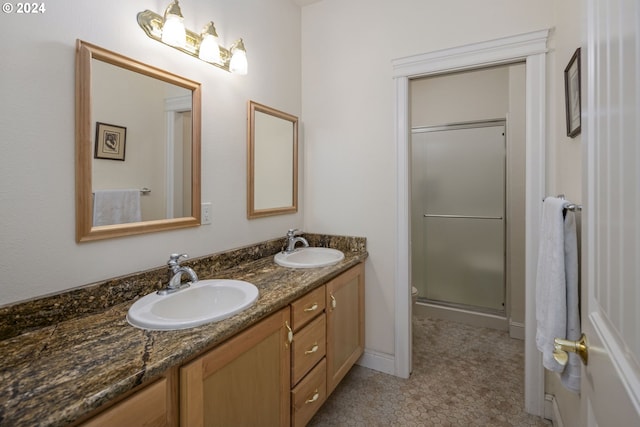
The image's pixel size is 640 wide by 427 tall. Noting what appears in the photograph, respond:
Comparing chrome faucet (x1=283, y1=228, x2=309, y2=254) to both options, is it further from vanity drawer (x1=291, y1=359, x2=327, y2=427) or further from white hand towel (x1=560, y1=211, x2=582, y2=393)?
white hand towel (x1=560, y1=211, x2=582, y2=393)

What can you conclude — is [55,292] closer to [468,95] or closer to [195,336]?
[195,336]

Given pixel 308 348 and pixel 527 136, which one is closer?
pixel 308 348

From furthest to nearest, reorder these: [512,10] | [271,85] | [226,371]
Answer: [271,85], [512,10], [226,371]

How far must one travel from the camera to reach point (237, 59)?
1.69 metres

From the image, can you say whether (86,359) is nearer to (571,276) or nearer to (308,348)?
(308,348)

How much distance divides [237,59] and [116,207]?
1.00 metres

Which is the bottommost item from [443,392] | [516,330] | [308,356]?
[443,392]

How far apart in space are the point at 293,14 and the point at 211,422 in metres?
2.52

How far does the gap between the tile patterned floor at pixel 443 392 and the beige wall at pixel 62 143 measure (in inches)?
47.5

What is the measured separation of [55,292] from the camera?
1.06 m

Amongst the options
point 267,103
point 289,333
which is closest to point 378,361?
point 289,333

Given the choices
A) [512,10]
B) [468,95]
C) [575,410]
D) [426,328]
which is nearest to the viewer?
[575,410]

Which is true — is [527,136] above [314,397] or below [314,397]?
above

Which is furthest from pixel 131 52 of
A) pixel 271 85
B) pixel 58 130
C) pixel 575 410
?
pixel 575 410
